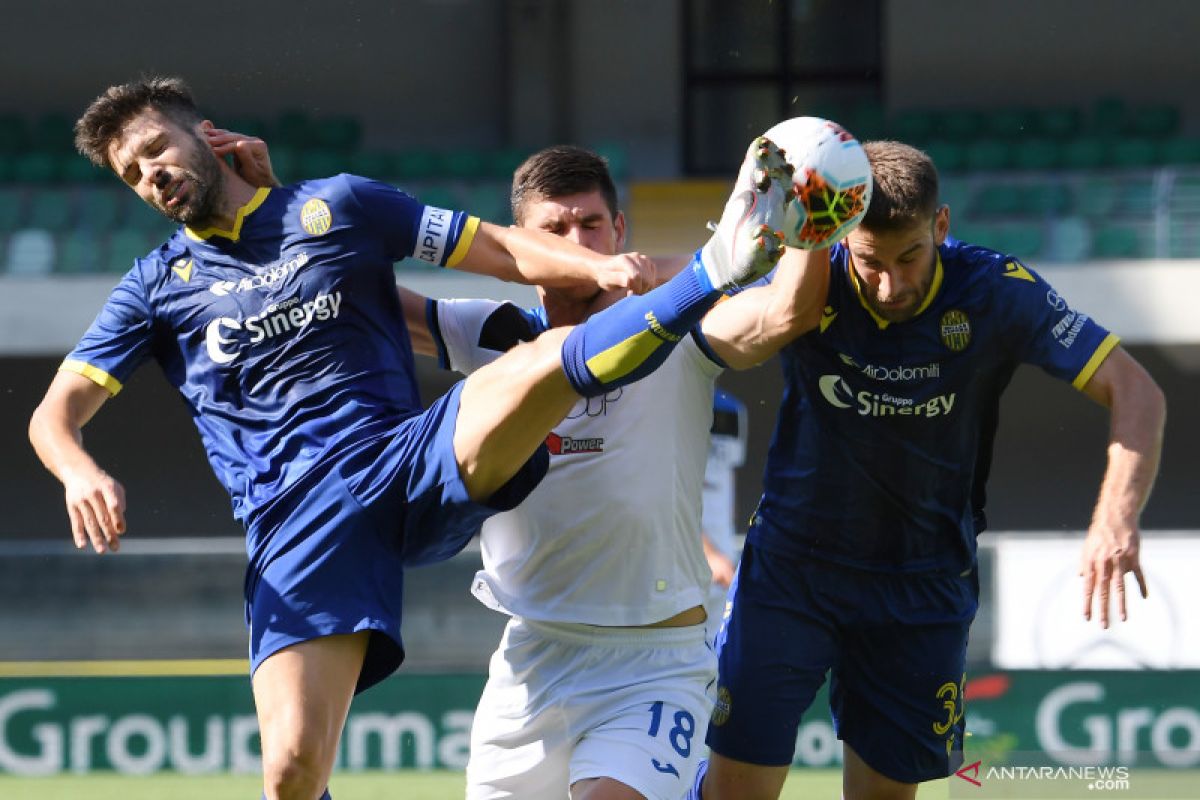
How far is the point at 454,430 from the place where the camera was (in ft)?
12.3

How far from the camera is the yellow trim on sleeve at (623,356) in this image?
3.40m

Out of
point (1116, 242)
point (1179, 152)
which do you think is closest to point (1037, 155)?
point (1179, 152)

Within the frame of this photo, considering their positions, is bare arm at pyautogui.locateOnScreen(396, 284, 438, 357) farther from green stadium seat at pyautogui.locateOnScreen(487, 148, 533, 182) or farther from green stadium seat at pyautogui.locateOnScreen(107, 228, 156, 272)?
green stadium seat at pyautogui.locateOnScreen(487, 148, 533, 182)

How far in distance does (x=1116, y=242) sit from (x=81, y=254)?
834 cm

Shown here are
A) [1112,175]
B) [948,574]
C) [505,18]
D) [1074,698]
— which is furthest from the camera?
[505,18]

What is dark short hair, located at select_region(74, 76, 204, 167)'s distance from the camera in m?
4.18

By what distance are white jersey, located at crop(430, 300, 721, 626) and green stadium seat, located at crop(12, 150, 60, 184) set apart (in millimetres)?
12986

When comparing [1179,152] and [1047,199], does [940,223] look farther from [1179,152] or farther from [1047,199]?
[1179,152]

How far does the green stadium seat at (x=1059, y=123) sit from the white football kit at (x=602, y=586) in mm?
13474

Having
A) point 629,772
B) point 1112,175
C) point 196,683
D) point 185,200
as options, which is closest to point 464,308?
point 185,200

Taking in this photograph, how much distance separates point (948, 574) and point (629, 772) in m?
1.17

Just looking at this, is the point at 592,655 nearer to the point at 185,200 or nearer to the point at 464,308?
the point at 464,308

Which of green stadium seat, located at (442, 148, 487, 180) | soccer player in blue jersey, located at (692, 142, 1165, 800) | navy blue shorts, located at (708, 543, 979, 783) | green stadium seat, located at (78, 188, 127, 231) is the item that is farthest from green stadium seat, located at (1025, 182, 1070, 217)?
navy blue shorts, located at (708, 543, 979, 783)

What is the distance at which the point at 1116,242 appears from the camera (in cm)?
1313
